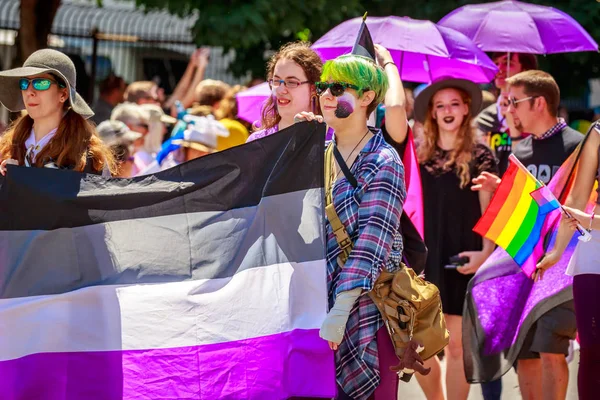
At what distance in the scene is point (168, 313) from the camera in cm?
473

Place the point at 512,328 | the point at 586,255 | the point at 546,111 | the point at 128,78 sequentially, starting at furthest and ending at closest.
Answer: the point at 128,78
the point at 546,111
the point at 512,328
the point at 586,255

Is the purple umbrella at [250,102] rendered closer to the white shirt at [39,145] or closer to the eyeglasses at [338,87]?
the white shirt at [39,145]

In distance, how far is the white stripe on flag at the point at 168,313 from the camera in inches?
184

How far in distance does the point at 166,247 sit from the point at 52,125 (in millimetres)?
900

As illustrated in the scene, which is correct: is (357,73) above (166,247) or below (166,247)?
above

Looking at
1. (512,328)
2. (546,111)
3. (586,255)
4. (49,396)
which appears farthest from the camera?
(546,111)

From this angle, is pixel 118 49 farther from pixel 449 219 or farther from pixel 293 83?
pixel 293 83

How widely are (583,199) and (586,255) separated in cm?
35

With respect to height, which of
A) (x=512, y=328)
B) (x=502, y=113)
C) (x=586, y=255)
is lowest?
(x=512, y=328)

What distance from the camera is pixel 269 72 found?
5.75 meters

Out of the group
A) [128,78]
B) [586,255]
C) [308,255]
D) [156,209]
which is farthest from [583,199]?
[128,78]

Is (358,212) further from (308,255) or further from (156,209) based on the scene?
(156,209)

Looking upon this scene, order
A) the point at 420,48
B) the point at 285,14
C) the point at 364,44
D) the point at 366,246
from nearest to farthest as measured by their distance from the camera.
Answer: the point at 366,246
the point at 364,44
the point at 420,48
the point at 285,14

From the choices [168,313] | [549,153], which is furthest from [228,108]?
[168,313]
